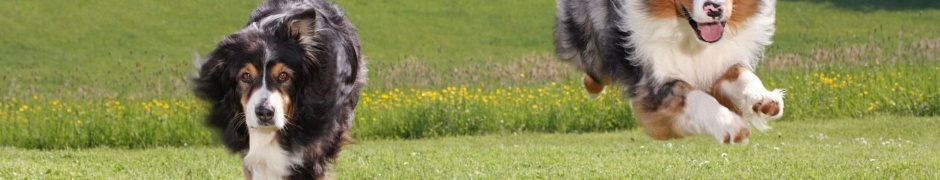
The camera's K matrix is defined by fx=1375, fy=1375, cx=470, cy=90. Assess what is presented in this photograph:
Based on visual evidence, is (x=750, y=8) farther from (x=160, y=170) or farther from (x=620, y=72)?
(x=160, y=170)

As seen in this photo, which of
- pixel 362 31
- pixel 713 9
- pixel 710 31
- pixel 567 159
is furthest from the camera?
pixel 362 31

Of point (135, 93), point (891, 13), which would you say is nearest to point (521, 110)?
point (135, 93)

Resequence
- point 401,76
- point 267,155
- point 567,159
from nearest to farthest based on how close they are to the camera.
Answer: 1. point 267,155
2. point 567,159
3. point 401,76

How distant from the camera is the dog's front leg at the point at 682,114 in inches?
183

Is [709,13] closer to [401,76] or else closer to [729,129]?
[729,129]

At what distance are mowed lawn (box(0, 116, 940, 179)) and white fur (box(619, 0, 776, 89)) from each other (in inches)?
160

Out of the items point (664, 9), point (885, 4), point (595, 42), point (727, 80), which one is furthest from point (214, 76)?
point (885, 4)

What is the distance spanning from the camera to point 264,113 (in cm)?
462

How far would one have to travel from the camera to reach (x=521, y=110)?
14.0m

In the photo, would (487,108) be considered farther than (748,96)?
Yes

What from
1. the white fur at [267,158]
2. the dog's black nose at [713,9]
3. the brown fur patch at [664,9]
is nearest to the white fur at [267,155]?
the white fur at [267,158]

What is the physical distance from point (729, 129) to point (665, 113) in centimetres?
37

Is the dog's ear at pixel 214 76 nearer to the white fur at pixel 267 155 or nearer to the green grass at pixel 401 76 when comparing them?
the white fur at pixel 267 155

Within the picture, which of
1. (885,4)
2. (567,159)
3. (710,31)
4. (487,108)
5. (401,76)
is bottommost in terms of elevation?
(885,4)
